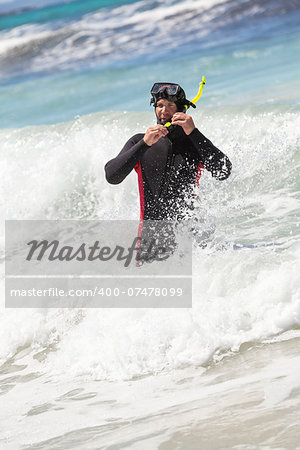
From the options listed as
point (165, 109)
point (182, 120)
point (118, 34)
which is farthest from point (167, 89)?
point (118, 34)

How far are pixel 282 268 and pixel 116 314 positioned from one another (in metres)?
1.01

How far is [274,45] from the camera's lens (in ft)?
64.8

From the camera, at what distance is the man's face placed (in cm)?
386

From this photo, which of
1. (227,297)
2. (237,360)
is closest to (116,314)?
(227,297)

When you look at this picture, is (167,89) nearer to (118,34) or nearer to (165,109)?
(165,109)

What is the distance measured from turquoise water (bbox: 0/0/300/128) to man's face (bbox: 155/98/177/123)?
1016 cm

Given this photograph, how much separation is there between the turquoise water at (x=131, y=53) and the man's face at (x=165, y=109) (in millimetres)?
10158

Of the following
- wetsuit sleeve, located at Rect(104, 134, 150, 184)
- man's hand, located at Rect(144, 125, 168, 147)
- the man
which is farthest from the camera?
the man

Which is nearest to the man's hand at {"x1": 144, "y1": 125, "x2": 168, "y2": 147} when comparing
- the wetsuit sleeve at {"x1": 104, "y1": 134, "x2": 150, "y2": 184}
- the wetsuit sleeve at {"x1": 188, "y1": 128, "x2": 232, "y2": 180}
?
the wetsuit sleeve at {"x1": 104, "y1": 134, "x2": 150, "y2": 184}

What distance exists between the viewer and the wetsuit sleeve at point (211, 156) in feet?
12.4

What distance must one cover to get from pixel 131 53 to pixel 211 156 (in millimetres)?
19266

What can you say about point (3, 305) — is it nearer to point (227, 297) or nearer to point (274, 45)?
point (227, 297)

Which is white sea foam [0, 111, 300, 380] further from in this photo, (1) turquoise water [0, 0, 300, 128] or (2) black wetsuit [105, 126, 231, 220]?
(1) turquoise water [0, 0, 300, 128]

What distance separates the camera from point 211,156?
3816 millimetres
